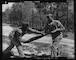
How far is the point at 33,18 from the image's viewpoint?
3414mm

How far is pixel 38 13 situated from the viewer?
11.3 feet

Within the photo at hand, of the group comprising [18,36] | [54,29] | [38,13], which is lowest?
[18,36]

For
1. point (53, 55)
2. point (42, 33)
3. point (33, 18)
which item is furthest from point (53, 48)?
point (33, 18)

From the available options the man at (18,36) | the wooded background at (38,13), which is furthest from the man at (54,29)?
the man at (18,36)

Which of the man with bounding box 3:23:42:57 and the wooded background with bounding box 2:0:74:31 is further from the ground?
the wooded background with bounding box 2:0:74:31

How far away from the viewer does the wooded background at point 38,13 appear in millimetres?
3328

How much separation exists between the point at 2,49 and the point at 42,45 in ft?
2.95

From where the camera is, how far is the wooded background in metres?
3.33

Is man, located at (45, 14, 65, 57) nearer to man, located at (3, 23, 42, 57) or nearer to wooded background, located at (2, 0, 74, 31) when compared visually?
wooded background, located at (2, 0, 74, 31)

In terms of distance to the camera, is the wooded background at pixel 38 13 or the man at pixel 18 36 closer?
the man at pixel 18 36

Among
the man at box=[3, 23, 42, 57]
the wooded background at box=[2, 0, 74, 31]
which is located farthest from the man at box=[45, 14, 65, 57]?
the man at box=[3, 23, 42, 57]

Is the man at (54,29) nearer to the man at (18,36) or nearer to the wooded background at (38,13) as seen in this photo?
the wooded background at (38,13)

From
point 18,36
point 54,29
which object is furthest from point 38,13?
point 18,36

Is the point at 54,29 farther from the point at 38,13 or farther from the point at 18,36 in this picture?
the point at 18,36
